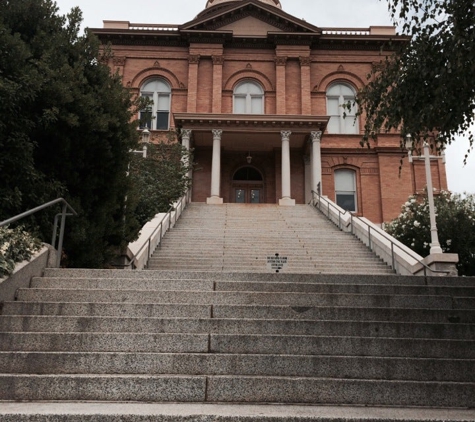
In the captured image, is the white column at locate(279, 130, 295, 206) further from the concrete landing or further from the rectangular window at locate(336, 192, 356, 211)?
the concrete landing

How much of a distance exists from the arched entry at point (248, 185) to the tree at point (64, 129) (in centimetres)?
1858

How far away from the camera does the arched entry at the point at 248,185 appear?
2822cm

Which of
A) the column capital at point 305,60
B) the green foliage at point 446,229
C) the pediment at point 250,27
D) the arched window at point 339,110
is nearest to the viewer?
the green foliage at point 446,229

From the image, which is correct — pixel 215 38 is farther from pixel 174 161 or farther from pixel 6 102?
pixel 6 102

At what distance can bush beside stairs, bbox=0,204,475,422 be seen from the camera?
4422 mm

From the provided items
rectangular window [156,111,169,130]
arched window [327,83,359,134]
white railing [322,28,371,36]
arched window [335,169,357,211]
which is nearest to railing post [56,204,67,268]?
arched window [335,169,357,211]

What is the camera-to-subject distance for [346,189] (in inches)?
1093

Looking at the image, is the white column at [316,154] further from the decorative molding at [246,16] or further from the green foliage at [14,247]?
the green foliage at [14,247]

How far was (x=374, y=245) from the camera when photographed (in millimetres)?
14055

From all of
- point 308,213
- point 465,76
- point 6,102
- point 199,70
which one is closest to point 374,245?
point 308,213

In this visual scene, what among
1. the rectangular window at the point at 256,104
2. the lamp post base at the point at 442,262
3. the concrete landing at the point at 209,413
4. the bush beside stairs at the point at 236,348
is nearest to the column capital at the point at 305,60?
the rectangular window at the point at 256,104

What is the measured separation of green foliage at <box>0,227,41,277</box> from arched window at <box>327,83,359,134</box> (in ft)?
76.8

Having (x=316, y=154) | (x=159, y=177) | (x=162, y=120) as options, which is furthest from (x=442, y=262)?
(x=162, y=120)

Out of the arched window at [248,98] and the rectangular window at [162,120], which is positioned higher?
the arched window at [248,98]
